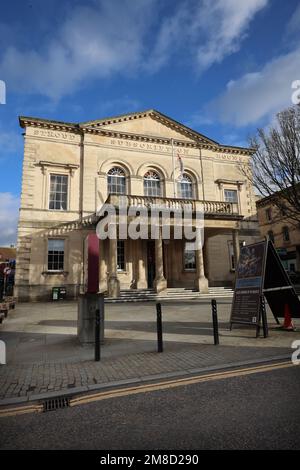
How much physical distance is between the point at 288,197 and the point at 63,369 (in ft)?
40.4

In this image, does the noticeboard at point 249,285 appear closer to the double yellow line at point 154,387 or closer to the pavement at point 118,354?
→ the pavement at point 118,354

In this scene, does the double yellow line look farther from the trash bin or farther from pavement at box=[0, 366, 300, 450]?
the trash bin

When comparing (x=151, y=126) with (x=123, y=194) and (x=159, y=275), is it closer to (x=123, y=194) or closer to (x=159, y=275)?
(x=123, y=194)

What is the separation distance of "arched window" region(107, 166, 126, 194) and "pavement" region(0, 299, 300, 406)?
13628mm

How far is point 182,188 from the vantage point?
77.8 ft

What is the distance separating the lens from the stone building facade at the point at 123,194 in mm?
19156

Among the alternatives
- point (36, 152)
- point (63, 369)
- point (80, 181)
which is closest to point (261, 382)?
point (63, 369)

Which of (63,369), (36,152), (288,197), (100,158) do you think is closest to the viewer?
(63,369)

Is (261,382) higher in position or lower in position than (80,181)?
lower

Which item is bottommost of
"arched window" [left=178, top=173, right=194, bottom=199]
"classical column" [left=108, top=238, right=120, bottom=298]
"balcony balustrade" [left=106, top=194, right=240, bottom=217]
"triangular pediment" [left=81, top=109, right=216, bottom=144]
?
"classical column" [left=108, top=238, right=120, bottom=298]

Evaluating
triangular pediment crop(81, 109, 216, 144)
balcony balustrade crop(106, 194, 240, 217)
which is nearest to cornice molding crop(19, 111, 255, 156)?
triangular pediment crop(81, 109, 216, 144)

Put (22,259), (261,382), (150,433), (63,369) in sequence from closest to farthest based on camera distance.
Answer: (150,433) → (261,382) → (63,369) → (22,259)

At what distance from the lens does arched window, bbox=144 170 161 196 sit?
22594mm

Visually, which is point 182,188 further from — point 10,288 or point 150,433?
point 150,433
